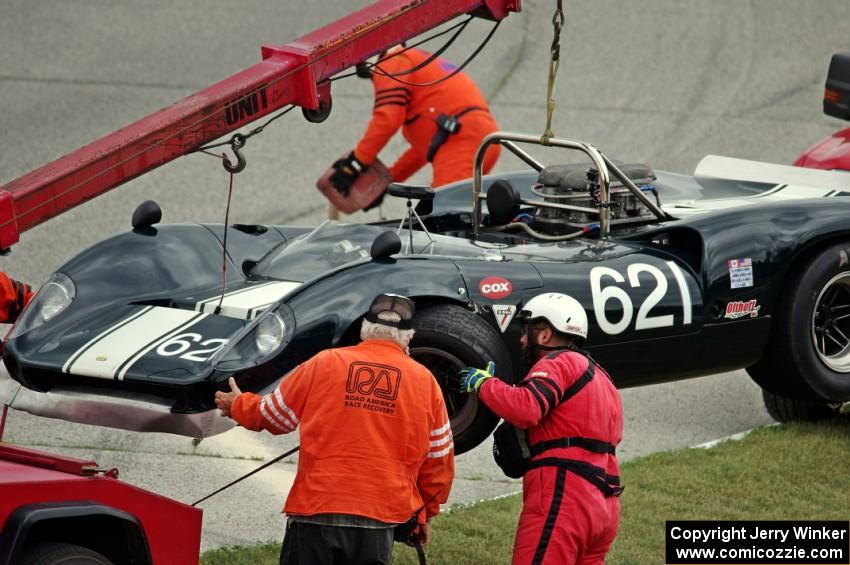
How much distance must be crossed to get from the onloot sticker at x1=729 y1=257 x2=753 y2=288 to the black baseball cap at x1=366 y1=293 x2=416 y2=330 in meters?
2.39

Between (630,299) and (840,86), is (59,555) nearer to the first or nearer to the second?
(630,299)

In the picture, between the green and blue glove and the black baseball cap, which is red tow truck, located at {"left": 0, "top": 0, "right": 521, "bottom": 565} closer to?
the black baseball cap

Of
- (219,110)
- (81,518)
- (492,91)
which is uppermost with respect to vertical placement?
(219,110)

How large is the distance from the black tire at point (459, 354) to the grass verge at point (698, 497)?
752 mm

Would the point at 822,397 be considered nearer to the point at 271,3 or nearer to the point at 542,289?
the point at 542,289

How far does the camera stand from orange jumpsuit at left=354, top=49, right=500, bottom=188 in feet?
34.5

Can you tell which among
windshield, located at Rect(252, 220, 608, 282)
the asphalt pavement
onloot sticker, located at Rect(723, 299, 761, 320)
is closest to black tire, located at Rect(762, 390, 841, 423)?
the asphalt pavement

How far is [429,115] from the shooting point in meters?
10.6

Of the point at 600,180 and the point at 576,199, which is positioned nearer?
the point at 600,180

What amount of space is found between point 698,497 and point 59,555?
3963 millimetres

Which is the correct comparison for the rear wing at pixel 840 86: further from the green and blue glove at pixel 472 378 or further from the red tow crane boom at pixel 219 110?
the green and blue glove at pixel 472 378

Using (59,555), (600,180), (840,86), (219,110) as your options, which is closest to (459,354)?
(219,110)

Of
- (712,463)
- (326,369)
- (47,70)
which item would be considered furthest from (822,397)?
(47,70)

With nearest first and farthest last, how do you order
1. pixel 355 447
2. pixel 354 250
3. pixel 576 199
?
pixel 355 447 → pixel 354 250 → pixel 576 199
